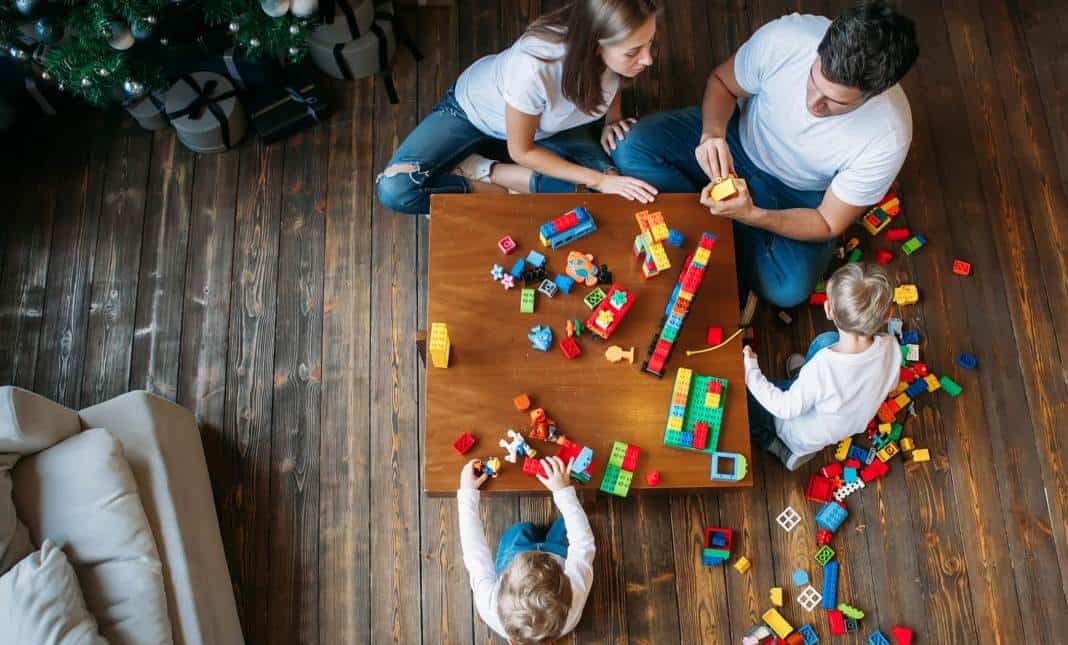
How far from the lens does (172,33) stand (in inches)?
94.7

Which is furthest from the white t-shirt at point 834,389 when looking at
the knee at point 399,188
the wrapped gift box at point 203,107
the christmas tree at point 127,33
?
the wrapped gift box at point 203,107

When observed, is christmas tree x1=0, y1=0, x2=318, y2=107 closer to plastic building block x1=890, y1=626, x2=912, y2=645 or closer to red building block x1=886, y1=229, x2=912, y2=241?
red building block x1=886, y1=229, x2=912, y2=241

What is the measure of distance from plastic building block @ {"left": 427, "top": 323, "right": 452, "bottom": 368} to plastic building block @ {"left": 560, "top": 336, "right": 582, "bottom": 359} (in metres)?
0.28

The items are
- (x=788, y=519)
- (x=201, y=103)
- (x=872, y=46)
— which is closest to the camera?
(x=872, y=46)

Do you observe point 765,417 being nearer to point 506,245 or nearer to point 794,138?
point 794,138

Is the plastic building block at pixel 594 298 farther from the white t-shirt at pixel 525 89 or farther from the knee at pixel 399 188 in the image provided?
the knee at pixel 399 188

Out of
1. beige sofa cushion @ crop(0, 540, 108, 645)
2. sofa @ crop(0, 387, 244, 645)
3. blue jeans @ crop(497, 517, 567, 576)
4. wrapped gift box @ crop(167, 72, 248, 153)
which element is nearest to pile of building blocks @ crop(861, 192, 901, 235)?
blue jeans @ crop(497, 517, 567, 576)

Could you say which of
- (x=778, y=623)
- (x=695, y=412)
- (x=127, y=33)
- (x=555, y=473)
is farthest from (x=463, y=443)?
(x=127, y=33)

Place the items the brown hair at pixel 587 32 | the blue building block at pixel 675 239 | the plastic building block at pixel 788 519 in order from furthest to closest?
the plastic building block at pixel 788 519 < the blue building block at pixel 675 239 < the brown hair at pixel 587 32

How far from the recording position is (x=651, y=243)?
80.7 inches

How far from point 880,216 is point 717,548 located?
1.23 m

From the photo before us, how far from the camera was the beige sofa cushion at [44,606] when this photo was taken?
174 centimetres

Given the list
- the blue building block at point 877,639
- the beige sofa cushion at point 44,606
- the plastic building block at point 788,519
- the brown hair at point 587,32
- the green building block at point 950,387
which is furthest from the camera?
the green building block at point 950,387

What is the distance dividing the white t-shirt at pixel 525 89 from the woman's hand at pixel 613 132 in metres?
0.13
